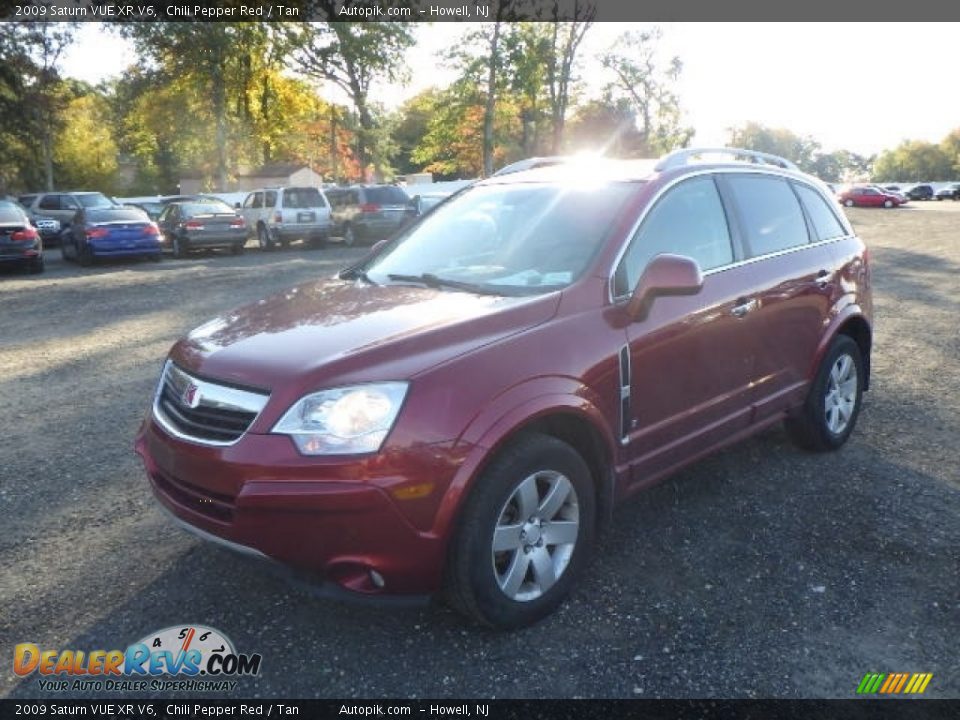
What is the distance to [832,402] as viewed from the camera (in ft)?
15.9

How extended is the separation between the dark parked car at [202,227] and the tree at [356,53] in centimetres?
1954

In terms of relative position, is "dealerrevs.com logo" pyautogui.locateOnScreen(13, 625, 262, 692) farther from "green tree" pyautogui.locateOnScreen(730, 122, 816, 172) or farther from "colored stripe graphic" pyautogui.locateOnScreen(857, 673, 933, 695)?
"green tree" pyautogui.locateOnScreen(730, 122, 816, 172)

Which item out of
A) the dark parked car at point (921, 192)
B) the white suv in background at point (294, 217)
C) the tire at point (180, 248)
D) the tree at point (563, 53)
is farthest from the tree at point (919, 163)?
the tire at point (180, 248)

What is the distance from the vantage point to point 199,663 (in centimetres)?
292

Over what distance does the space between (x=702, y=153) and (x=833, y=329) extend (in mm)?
1379

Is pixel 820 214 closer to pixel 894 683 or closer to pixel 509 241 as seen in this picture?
pixel 509 241

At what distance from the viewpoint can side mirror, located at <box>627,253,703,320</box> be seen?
3244 mm

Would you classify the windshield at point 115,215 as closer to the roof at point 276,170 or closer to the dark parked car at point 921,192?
the roof at point 276,170

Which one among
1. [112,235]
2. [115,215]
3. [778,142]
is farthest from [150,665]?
[778,142]

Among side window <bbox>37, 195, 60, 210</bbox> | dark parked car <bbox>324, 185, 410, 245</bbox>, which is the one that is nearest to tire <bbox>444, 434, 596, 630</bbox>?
dark parked car <bbox>324, 185, 410, 245</bbox>

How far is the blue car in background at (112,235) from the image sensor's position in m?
17.1

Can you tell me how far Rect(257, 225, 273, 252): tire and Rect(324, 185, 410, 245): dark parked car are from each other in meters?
1.86

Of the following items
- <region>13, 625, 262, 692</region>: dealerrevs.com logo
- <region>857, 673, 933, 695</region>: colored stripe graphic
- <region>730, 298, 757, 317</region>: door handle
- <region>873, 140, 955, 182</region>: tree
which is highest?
<region>873, 140, 955, 182</region>: tree

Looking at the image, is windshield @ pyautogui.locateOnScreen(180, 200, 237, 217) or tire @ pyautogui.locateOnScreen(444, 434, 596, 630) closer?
tire @ pyautogui.locateOnScreen(444, 434, 596, 630)
